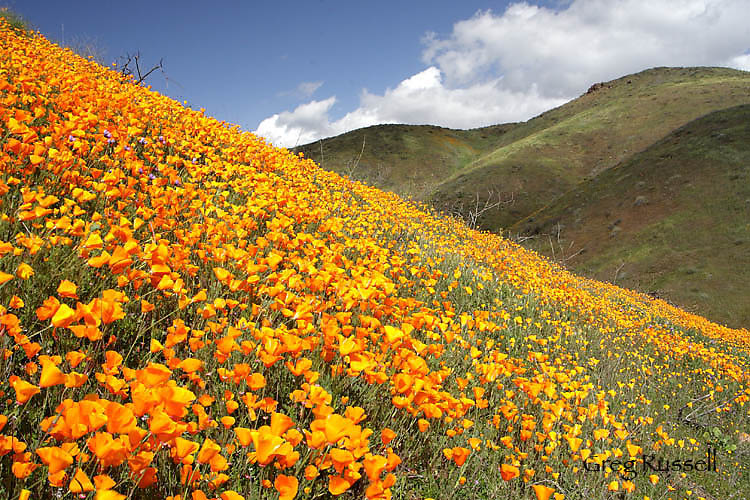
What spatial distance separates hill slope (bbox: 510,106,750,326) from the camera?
19.5 meters

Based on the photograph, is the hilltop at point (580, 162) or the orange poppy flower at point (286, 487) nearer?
the orange poppy flower at point (286, 487)

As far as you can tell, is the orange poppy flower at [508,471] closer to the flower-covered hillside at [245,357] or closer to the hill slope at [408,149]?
the flower-covered hillside at [245,357]

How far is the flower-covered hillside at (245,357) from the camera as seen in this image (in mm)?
1296

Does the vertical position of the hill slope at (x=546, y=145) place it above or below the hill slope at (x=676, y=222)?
above

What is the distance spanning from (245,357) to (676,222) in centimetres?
3016

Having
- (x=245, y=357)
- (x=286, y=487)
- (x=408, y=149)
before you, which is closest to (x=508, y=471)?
(x=286, y=487)

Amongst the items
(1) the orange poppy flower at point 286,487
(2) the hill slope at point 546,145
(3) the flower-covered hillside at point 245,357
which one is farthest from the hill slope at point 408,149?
(1) the orange poppy flower at point 286,487

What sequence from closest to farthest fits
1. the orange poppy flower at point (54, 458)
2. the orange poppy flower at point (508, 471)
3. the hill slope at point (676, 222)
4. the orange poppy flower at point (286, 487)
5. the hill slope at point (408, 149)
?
the orange poppy flower at point (54, 458), the orange poppy flower at point (286, 487), the orange poppy flower at point (508, 471), the hill slope at point (676, 222), the hill slope at point (408, 149)

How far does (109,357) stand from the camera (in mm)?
1379

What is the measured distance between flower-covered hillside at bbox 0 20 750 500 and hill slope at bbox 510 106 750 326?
41.4ft

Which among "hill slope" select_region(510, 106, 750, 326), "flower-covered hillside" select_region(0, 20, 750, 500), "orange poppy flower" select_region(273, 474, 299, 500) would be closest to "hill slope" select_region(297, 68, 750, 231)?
"hill slope" select_region(510, 106, 750, 326)

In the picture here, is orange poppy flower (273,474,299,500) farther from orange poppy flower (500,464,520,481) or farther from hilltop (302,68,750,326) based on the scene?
hilltop (302,68,750,326)

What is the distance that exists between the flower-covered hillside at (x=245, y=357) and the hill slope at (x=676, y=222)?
12.6 metres

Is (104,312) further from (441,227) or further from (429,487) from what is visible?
(441,227)
